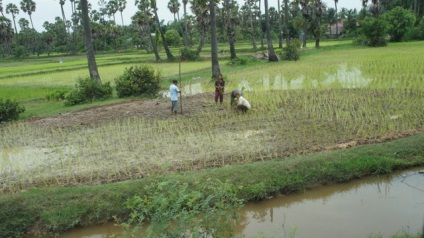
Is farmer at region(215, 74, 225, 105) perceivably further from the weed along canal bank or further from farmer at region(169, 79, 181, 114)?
the weed along canal bank

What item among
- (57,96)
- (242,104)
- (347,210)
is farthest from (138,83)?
(347,210)

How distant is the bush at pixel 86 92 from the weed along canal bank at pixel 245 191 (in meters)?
9.82

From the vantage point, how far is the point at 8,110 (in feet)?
44.1

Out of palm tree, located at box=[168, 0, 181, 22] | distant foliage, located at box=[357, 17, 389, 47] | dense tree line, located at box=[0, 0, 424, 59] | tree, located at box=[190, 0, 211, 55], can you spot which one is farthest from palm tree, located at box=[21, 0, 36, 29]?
distant foliage, located at box=[357, 17, 389, 47]

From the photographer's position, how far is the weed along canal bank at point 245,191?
6.00 m

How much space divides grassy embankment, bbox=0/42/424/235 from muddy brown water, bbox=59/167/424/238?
232 millimetres

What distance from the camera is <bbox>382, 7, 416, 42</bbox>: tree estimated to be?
3572 centimetres

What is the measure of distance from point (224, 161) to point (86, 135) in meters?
4.67

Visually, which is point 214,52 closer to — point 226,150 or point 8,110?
point 8,110

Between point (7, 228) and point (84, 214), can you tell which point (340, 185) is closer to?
point (84, 214)

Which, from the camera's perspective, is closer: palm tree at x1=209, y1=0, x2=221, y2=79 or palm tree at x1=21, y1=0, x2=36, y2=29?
palm tree at x1=209, y1=0, x2=221, y2=79

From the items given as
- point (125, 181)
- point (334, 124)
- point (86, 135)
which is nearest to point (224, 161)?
point (125, 181)

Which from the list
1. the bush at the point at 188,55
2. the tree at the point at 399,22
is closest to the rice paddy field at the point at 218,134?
the bush at the point at 188,55

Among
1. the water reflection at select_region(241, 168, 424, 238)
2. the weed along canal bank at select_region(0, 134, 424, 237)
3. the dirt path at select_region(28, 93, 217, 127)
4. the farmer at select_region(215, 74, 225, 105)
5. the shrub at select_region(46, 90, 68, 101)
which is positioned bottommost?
the water reflection at select_region(241, 168, 424, 238)
